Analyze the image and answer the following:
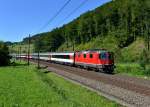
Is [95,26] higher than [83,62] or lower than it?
higher

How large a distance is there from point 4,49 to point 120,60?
1096 inches

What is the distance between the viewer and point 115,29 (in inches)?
5133

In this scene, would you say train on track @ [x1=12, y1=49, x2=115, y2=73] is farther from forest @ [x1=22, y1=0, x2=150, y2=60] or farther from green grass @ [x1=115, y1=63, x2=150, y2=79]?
forest @ [x1=22, y1=0, x2=150, y2=60]

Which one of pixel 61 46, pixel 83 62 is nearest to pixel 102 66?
pixel 83 62

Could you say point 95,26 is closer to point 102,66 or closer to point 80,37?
point 80,37

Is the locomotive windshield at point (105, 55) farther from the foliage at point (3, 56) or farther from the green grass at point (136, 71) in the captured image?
the foliage at point (3, 56)

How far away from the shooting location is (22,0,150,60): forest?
108062 mm

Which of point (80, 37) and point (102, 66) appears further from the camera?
point (80, 37)

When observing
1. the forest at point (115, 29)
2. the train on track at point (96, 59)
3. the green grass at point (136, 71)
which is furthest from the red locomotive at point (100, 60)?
the forest at point (115, 29)

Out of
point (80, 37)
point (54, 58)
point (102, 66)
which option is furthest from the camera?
point (80, 37)

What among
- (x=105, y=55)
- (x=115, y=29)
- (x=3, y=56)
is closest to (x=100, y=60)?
(x=105, y=55)

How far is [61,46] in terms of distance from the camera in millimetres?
186875

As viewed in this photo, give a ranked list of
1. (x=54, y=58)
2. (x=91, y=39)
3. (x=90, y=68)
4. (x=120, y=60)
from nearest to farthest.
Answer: (x=90, y=68)
(x=120, y=60)
(x=54, y=58)
(x=91, y=39)

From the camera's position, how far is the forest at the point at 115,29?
4254 inches
